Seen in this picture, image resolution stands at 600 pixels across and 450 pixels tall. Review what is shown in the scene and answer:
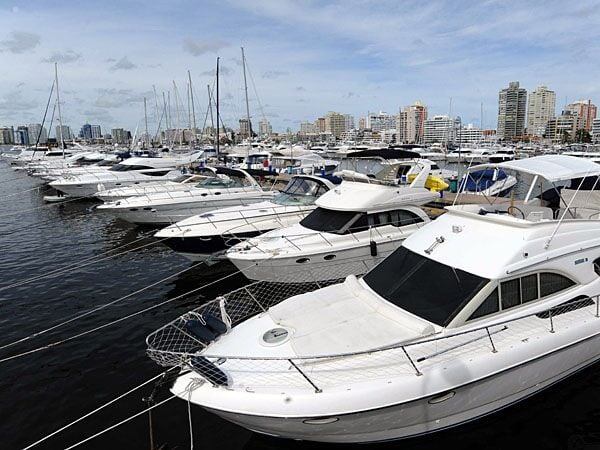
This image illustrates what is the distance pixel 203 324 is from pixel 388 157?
15569 mm

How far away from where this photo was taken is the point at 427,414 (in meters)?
5.33

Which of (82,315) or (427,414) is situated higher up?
(427,414)

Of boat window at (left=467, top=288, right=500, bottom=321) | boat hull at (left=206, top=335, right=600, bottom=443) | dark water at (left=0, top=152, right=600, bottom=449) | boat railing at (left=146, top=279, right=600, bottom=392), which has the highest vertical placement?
boat window at (left=467, top=288, right=500, bottom=321)

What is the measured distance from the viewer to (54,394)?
754 centimetres

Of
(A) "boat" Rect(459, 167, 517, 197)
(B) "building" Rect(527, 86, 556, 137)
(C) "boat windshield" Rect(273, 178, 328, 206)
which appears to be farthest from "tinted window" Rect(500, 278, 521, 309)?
(B) "building" Rect(527, 86, 556, 137)

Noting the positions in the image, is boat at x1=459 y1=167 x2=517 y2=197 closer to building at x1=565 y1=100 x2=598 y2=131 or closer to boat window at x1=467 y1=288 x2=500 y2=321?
boat window at x1=467 y1=288 x2=500 y2=321

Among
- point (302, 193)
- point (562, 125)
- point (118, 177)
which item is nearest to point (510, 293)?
point (302, 193)

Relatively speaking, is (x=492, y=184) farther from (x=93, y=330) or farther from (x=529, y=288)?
(x=93, y=330)

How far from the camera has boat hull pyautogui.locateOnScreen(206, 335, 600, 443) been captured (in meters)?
5.02

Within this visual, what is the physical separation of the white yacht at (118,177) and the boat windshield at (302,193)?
39.1ft

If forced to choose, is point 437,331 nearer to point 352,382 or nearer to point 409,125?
point 352,382

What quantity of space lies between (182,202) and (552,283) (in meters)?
16.2

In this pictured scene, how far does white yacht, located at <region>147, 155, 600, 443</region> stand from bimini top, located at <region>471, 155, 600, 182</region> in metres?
1.52

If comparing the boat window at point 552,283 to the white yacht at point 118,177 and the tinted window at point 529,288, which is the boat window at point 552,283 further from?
the white yacht at point 118,177
